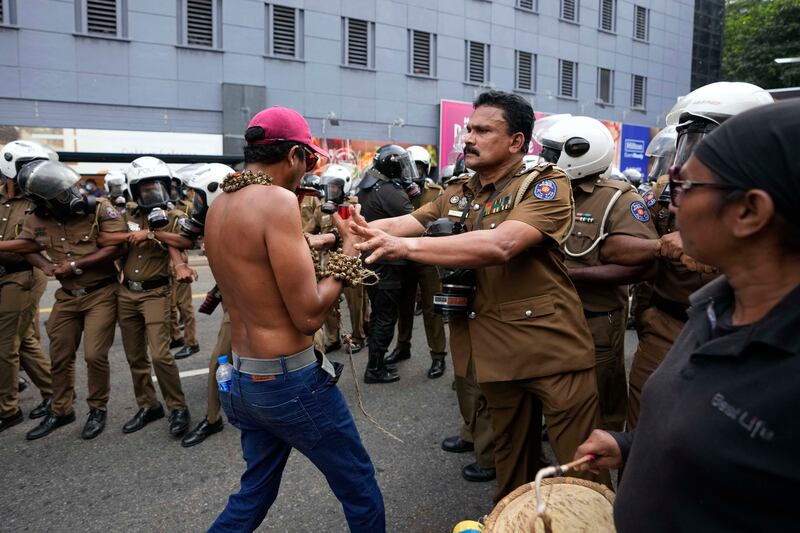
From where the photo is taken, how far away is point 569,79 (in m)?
24.8

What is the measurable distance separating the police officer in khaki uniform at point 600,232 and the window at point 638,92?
26225 mm

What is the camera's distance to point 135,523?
10.6 ft

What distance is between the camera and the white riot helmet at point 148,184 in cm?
487

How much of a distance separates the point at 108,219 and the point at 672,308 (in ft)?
13.5

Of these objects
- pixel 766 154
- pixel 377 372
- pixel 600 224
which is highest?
pixel 766 154

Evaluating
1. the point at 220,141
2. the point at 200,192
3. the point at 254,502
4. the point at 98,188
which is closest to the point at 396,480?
the point at 254,502

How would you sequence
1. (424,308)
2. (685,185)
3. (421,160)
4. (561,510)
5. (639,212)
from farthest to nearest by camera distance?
1. (421,160)
2. (424,308)
3. (639,212)
4. (561,510)
5. (685,185)

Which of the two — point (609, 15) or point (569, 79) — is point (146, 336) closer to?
point (569, 79)

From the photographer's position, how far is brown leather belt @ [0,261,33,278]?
4.79 m

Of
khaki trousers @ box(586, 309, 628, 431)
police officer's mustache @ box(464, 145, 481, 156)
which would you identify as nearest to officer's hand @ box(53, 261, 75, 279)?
police officer's mustache @ box(464, 145, 481, 156)

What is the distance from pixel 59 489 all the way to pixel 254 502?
6.20 ft

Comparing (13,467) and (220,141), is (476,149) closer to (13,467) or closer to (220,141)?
(13,467)

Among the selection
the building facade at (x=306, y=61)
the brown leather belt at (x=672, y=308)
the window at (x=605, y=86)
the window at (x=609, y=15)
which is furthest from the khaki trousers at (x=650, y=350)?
the window at (x=609, y=15)

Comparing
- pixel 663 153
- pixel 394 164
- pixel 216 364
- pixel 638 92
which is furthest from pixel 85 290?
pixel 638 92
